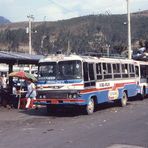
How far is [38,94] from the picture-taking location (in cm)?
2023

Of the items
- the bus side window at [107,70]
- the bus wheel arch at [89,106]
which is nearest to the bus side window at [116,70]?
the bus side window at [107,70]

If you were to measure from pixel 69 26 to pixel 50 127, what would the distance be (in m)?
124

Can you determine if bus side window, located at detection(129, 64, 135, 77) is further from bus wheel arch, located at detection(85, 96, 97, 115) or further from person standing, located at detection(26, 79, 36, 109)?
bus wheel arch, located at detection(85, 96, 97, 115)

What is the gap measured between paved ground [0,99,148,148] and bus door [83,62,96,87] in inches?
58.0

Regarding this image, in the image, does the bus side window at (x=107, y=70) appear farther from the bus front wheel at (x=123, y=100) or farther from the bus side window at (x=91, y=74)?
the bus front wheel at (x=123, y=100)

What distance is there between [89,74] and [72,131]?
626cm

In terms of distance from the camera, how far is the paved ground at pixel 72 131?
12.0 metres

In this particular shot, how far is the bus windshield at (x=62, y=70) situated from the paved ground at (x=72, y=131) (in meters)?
1.76

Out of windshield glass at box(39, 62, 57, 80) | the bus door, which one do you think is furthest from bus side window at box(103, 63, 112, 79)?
windshield glass at box(39, 62, 57, 80)

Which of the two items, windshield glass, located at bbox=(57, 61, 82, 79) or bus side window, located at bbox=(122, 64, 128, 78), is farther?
bus side window, located at bbox=(122, 64, 128, 78)

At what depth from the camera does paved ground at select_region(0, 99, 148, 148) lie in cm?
1205

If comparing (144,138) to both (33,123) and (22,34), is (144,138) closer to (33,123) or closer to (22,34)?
(33,123)

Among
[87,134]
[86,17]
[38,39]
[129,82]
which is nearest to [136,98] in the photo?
[129,82]

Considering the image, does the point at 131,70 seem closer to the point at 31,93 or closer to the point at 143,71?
the point at 143,71
